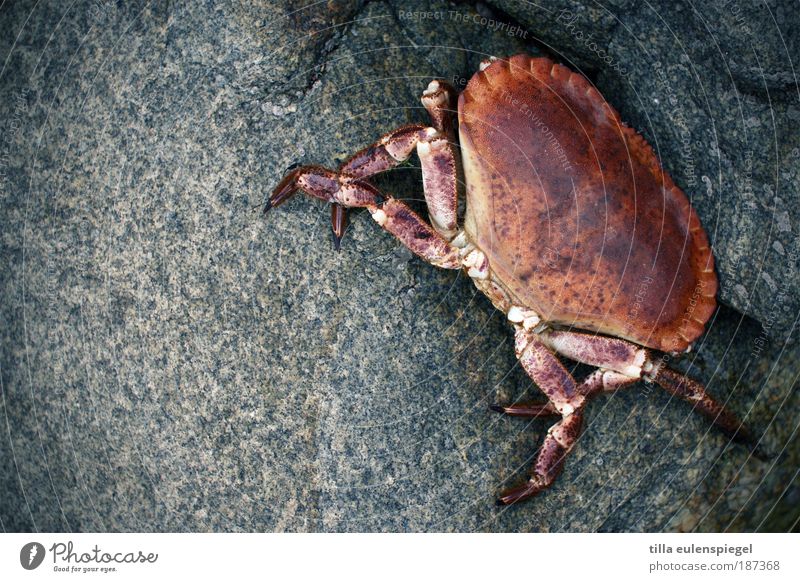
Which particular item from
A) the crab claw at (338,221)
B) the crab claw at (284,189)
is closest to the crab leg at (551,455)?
the crab claw at (338,221)

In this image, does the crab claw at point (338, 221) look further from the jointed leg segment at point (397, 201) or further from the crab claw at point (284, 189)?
the crab claw at point (284, 189)

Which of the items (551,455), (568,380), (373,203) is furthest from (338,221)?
(551,455)

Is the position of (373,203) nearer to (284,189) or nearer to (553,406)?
(284,189)

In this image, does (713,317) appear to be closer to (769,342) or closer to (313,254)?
(769,342)
